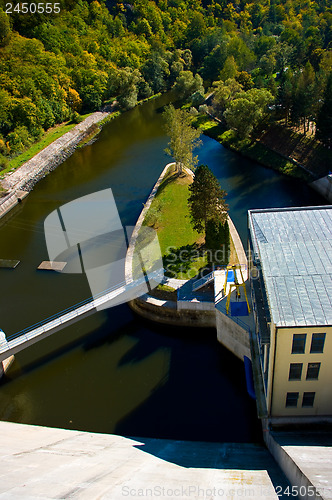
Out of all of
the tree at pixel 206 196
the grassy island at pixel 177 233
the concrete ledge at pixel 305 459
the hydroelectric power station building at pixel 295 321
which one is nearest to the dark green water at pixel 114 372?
the concrete ledge at pixel 305 459

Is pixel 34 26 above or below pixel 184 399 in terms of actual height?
above

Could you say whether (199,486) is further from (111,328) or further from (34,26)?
(34,26)

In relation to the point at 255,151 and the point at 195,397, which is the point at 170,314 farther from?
the point at 255,151

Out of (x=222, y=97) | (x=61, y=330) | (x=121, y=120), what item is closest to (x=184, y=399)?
(x=61, y=330)

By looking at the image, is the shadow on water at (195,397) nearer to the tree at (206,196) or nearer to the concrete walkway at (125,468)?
the concrete walkway at (125,468)

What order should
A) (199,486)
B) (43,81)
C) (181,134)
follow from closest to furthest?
(199,486) < (181,134) < (43,81)

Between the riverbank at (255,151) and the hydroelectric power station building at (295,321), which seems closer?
the hydroelectric power station building at (295,321)
